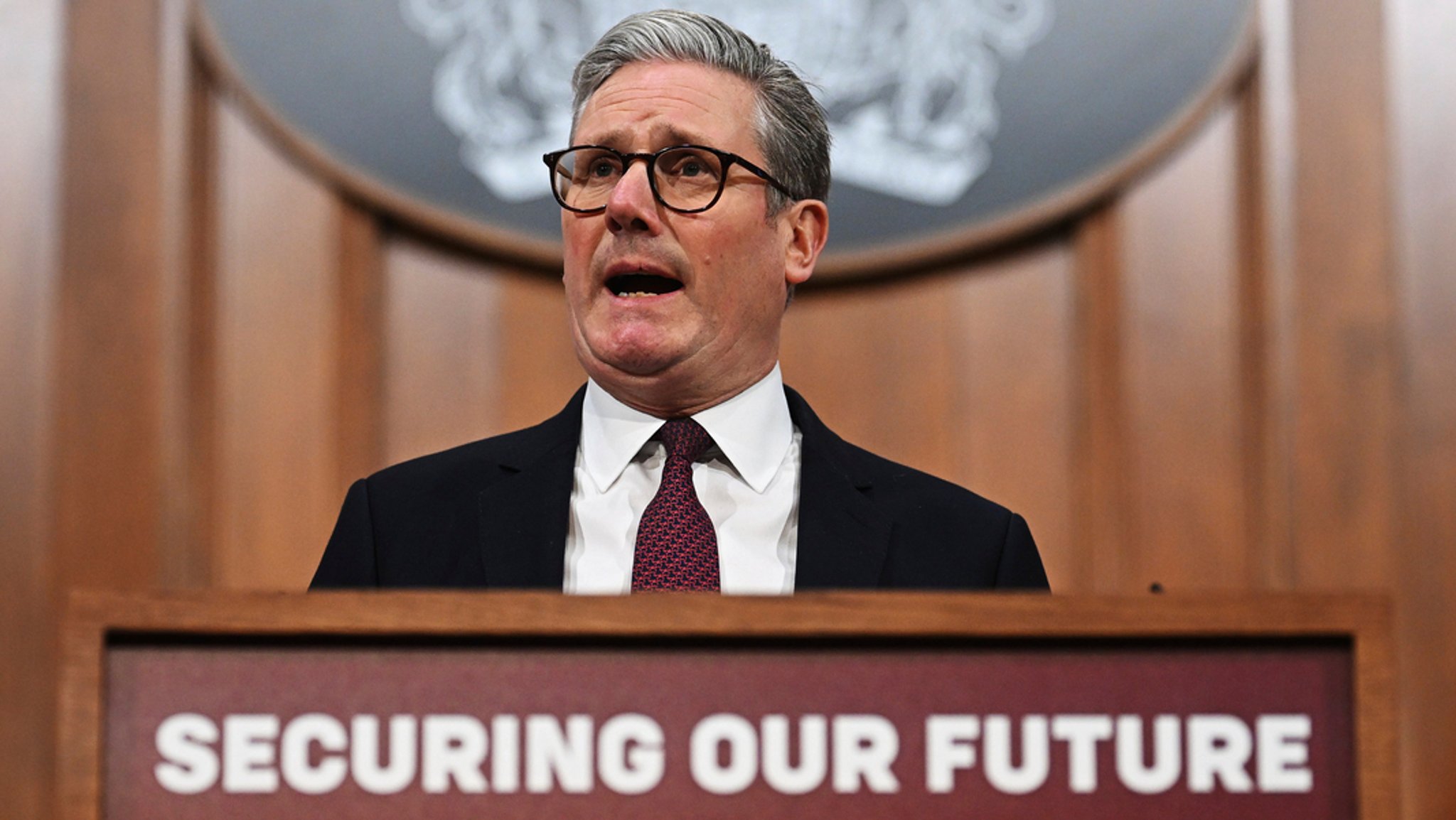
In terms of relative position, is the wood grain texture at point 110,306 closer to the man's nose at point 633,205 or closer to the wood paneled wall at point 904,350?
the wood paneled wall at point 904,350

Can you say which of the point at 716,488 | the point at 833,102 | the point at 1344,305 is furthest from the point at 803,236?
the point at 1344,305

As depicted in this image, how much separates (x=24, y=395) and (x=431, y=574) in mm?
1097

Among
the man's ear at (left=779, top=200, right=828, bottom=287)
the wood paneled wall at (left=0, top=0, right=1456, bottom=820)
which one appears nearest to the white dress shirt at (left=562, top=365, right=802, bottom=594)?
the man's ear at (left=779, top=200, right=828, bottom=287)

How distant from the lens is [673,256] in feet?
4.02

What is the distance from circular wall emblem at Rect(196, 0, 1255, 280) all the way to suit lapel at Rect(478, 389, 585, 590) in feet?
3.13

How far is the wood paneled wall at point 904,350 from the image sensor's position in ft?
6.47

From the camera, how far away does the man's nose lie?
1200 millimetres

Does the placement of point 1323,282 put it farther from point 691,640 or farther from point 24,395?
point 24,395

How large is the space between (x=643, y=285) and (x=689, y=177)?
3.7 inches

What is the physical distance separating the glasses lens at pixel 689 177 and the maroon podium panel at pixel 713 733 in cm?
55

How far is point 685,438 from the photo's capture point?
1238 millimetres

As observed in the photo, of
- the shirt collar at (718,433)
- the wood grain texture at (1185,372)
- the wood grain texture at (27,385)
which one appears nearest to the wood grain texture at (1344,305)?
the wood grain texture at (1185,372)

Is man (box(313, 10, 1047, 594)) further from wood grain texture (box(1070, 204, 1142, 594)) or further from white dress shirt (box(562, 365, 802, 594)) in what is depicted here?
wood grain texture (box(1070, 204, 1142, 594))

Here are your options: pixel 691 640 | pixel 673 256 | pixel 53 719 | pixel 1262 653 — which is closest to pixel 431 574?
pixel 673 256
